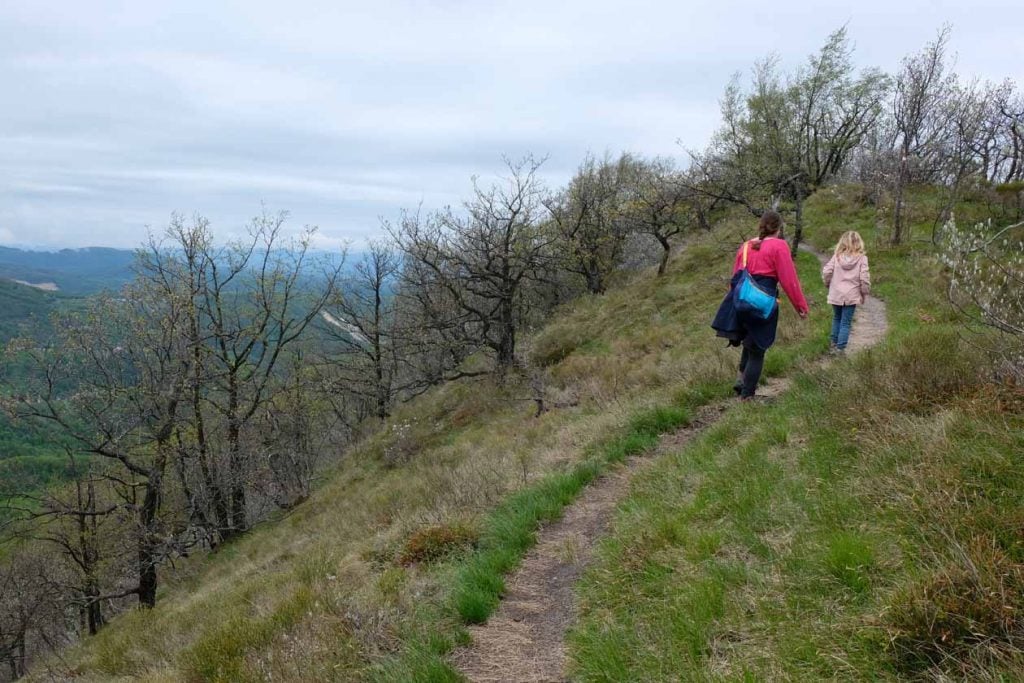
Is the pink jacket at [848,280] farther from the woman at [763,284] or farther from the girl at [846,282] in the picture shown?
the woman at [763,284]

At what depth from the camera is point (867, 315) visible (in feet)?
32.3

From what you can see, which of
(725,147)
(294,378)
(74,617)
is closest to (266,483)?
(294,378)

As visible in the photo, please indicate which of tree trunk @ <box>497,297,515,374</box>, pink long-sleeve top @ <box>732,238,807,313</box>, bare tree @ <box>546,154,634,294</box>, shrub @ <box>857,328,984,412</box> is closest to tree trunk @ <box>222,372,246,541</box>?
tree trunk @ <box>497,297,515,374</box>

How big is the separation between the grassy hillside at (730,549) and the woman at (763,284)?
684 mm

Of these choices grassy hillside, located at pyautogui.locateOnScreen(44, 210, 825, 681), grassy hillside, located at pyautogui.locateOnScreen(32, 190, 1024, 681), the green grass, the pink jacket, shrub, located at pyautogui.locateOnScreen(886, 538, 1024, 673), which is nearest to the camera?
shrub, located at pyautogui.locateOnScreen(886, 538, 1024, 673)

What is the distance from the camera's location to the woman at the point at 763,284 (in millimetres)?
5820

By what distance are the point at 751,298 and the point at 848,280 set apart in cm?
257

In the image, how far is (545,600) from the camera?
3760 millimetres

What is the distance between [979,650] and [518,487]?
4323 mm

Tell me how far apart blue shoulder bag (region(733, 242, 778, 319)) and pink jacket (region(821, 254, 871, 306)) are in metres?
2.10

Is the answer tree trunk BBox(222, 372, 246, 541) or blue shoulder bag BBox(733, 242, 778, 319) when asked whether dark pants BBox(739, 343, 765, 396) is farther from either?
tree trunk BBox(222, 372, 246, 541)

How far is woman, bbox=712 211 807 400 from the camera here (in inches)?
229

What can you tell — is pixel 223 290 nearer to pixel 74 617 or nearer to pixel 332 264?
pixel 332 264

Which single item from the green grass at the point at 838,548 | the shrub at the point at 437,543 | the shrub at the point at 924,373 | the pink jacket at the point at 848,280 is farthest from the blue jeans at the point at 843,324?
the shrub at the point at 437,543
